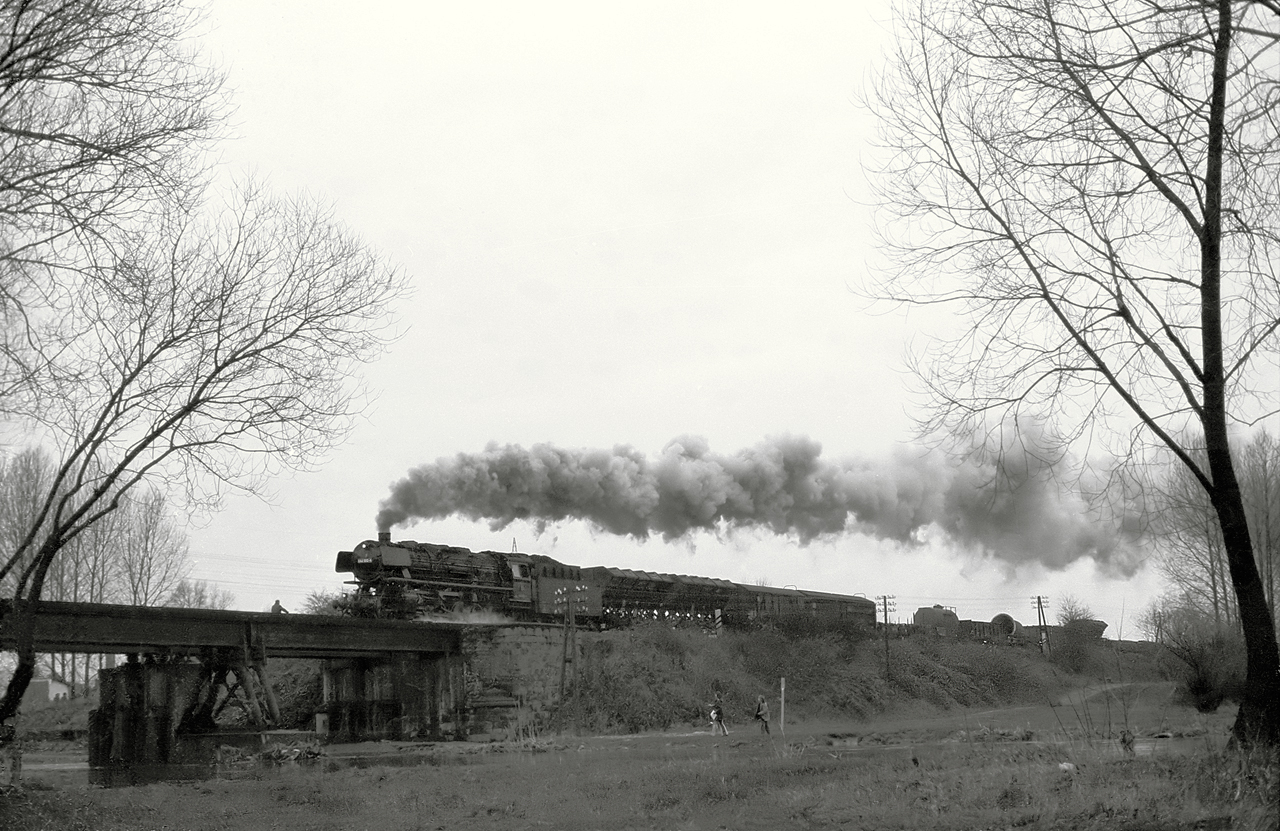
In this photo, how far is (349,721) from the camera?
39.8 m

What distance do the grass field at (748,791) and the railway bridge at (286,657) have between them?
837 cm

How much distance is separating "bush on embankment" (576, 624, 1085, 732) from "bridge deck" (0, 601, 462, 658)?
7103 millimetres

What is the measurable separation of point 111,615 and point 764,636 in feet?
99.5

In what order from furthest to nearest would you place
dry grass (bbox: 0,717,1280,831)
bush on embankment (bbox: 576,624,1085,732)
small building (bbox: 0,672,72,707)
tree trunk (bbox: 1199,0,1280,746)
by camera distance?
1. small building (bbox: 0,672,72,707)
2. bush on embankment (bbox: 576,624,1085,732)
3. tree trunk (bbox: 1199,0,1280,746)
4. dry grass (bbox: 0,717,1280,831)

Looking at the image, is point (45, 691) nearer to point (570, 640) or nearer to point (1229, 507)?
point (570, 640)

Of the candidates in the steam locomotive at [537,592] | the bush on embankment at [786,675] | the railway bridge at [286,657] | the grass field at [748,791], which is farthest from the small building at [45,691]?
the grass field at [748,791]

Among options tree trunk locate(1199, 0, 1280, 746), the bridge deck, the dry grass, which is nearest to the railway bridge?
the bridge deck

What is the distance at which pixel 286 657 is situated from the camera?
125 ft

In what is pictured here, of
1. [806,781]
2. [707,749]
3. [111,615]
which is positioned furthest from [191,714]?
[806,781]

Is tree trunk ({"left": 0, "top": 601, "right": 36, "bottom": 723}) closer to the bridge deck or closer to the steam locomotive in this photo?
the bridge deck

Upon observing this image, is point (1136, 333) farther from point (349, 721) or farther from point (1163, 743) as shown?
point (349, 721)

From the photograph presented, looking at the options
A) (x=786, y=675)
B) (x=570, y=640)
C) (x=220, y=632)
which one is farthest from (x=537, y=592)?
(x=220, y=632)

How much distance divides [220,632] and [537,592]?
Result: 14.1m

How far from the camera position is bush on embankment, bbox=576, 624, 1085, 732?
1662 inches
